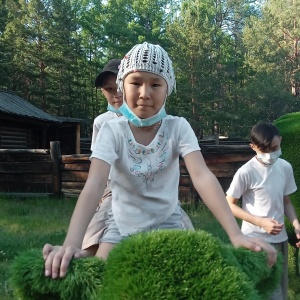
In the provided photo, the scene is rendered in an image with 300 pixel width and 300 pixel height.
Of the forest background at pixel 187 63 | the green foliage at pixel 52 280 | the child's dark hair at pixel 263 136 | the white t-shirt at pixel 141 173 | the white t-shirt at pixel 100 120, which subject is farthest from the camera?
the forest background at pixel 187 63

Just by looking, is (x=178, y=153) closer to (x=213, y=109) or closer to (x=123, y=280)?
(x=123, y=280)

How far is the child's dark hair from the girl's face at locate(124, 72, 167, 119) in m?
1.93

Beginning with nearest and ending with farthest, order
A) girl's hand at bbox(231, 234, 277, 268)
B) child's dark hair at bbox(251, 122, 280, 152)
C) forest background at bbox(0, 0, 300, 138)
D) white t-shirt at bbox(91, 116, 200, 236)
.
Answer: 1. girl's hand at bbox(231, 234, 277, 268)
2. white t-shirt at bbox(91, 116, 200, 236)
3. child's dark hair at bbox(251, 122, 280, 152)
4. forest background at bbox(0, 0, 300, 138)

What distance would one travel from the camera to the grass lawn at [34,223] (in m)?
5.80

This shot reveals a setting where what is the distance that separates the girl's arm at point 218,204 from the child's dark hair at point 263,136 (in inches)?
71.1

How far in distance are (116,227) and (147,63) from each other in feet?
1.91

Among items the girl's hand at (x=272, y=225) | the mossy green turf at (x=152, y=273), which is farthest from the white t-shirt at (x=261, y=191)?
the mossy green turf at (x=152, y=273)

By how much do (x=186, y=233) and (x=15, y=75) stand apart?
3088 centimetres

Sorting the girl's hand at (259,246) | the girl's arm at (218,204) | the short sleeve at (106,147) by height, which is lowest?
the girl's hand at (259,246)

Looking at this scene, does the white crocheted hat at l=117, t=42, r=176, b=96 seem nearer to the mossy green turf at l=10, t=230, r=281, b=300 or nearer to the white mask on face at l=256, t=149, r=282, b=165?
the mossy green turf at l=10, t=230, r=281, b=300

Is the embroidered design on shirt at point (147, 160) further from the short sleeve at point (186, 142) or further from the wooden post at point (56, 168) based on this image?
the wooden post at point (56, 168)

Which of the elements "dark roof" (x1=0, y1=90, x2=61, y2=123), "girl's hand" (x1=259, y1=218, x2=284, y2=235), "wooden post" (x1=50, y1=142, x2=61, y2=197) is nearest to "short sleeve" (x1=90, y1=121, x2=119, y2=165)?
"girl's hand" (x1=259, y1=218, x2=284, y2=235)

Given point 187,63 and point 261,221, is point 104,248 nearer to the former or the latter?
point 261,221

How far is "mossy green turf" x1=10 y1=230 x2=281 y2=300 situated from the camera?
1.01 m
